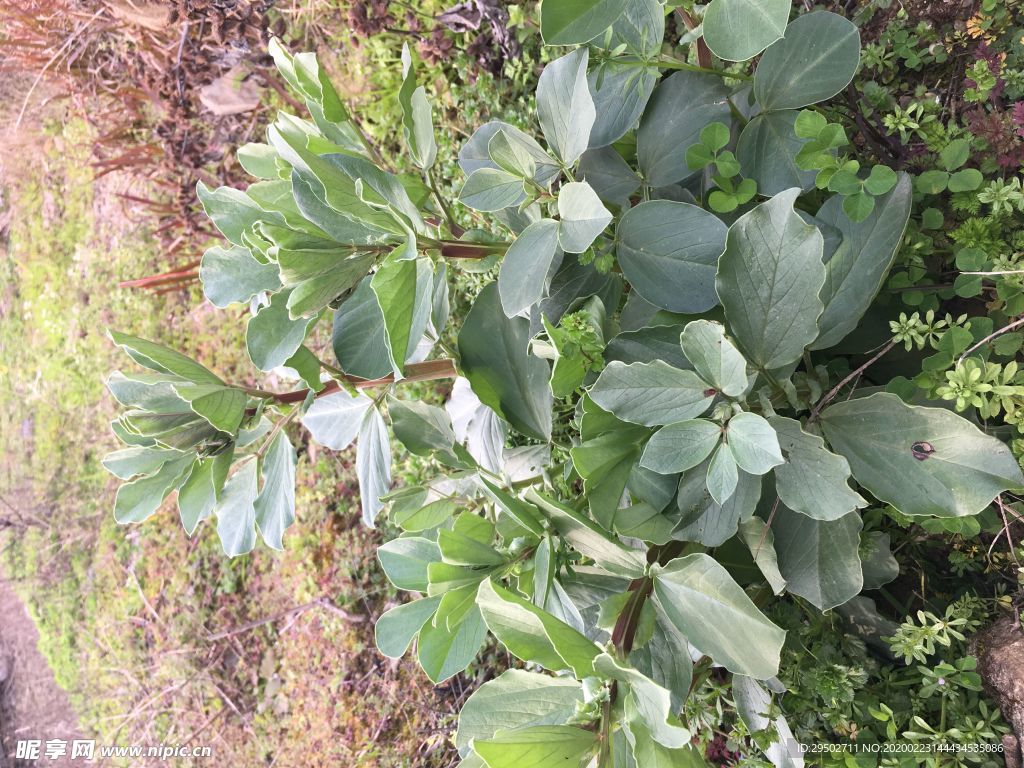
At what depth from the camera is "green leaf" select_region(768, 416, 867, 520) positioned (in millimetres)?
576

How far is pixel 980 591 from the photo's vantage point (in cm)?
79

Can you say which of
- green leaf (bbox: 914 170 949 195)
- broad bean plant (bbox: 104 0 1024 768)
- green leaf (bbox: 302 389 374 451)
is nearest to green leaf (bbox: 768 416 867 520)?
broad bean plant (bbox: 104 0 1024 768)

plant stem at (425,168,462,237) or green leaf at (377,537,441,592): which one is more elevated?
plant stem at (425,168,462,237)

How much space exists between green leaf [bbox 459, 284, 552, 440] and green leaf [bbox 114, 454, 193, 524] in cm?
40

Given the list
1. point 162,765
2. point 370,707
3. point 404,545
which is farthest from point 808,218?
point 162,765

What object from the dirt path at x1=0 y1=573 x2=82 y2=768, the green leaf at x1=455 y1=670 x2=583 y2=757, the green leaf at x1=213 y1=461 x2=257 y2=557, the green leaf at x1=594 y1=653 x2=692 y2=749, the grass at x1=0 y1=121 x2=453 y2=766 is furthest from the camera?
the dirt path at x1=0 y1=573 x2=82 y2=768

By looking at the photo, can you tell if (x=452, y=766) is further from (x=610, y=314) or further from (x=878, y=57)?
(x=878, y=57)

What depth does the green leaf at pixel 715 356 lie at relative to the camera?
1.82 ft

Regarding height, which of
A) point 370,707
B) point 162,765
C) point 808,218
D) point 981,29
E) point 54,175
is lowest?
point 162,765

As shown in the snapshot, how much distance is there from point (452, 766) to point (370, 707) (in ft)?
1.14

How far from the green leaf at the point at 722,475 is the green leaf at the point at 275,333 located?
0.44 meters

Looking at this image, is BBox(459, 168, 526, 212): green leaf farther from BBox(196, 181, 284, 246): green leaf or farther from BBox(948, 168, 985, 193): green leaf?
BBox(948, 168, 985, 193): green leaf

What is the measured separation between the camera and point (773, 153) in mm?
754

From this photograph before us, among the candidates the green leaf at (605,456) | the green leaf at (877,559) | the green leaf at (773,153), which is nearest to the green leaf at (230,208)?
the green leaf at (605,456)
